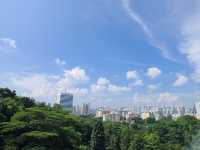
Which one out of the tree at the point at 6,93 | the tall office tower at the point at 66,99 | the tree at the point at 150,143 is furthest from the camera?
the tall office tower at the point at 66,99

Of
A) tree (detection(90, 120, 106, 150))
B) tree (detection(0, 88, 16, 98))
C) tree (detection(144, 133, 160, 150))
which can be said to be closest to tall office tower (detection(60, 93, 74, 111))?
tree (detection(144, 133, 160, 150))

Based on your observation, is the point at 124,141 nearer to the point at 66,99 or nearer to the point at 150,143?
the point at 150,143

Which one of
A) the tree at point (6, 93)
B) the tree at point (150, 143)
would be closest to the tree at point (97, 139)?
the tree at point (150, 143)

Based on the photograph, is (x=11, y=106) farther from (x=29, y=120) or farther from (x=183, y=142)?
(x=183, y=142)

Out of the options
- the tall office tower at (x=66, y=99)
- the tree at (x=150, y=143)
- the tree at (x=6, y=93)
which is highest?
the tall office tower at (x=66, y=99)

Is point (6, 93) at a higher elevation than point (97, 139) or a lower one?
higher

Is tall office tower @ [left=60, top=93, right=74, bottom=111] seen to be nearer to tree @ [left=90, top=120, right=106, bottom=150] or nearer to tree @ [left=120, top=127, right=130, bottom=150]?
tree @ [left=120, top=127, right=130, bottom=150]

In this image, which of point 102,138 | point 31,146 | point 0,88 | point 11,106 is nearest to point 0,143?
point 31,146

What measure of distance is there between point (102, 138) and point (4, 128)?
16.7m

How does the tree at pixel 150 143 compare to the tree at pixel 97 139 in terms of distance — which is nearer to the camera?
the tree at pixel 97 139

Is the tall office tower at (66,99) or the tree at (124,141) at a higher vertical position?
the tall office tower at (66,99)

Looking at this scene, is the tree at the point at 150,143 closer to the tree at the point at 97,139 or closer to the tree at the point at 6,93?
the tree at the point at 97,139

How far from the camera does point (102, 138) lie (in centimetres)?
3053

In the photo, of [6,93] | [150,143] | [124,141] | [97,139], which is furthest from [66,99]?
[6,93]
